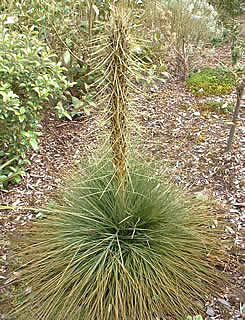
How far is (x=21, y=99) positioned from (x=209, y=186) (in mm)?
1773

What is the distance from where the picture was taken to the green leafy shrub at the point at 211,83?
4203 millimetres

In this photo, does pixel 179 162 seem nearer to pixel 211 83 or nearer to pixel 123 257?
pixel 123 257

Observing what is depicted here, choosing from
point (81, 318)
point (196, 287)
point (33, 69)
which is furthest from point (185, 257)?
point (33, 69)

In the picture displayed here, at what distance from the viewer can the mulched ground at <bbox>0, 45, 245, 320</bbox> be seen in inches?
81.8

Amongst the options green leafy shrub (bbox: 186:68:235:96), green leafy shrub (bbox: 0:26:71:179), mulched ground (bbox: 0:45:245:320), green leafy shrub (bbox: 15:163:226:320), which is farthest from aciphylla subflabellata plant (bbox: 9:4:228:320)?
green leafy shrub (bbox: 186:68:235:96)

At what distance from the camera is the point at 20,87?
9.31 feet

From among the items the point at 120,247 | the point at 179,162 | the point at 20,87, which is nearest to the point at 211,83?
the point at 179,162

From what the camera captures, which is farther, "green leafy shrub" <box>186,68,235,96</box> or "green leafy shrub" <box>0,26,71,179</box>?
"green leafy shrub" <box>186,68,235,96</box>

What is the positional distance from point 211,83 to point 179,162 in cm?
169

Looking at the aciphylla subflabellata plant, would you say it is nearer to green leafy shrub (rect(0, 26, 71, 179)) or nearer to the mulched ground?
the mulched ground

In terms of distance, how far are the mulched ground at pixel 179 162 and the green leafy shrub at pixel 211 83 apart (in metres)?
0.13

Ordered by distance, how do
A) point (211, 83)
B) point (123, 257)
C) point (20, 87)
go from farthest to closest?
point (211, 83) → point (20, 87) → point (123, 257)

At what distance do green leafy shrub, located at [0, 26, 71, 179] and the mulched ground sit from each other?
0.37 meters

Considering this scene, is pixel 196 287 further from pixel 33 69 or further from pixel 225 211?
pixel 33 69
